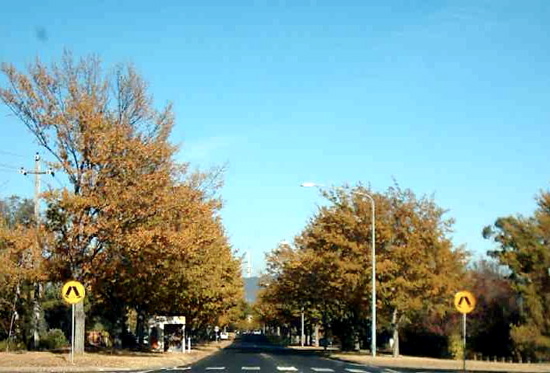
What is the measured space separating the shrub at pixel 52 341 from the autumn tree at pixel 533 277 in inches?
1213

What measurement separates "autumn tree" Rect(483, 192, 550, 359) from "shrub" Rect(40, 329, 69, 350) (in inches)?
1213

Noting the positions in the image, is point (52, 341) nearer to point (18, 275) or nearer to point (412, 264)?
point (18, 275)

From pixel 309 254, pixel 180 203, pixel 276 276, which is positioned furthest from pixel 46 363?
pixel 276 276

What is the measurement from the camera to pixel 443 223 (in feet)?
179

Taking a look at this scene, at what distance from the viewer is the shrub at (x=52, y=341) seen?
54.4 metres

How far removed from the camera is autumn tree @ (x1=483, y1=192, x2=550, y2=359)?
5497 centimetres

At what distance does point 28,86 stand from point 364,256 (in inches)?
951

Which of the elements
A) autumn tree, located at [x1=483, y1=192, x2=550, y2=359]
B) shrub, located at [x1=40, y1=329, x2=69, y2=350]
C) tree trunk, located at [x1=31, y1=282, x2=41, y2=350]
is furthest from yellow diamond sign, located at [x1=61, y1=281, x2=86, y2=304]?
autumn tree, located at [x1=483, y1=192, x2=550, y2=359]

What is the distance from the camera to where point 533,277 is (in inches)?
2200

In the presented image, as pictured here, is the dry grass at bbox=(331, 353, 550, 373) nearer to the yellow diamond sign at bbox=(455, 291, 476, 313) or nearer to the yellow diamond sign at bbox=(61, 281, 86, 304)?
the yellow diamond sign at bbox=(455, 291, 476, 313)

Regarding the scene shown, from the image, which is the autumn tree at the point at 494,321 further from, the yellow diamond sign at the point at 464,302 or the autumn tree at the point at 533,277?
the yellow diamond sign at the point at 464,302

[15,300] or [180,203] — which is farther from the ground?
[180,203]

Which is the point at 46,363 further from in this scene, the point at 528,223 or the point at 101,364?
the point at 528,223

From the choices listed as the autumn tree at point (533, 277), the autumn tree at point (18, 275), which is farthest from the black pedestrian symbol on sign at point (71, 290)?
the autumn tree at point (533, 277)
